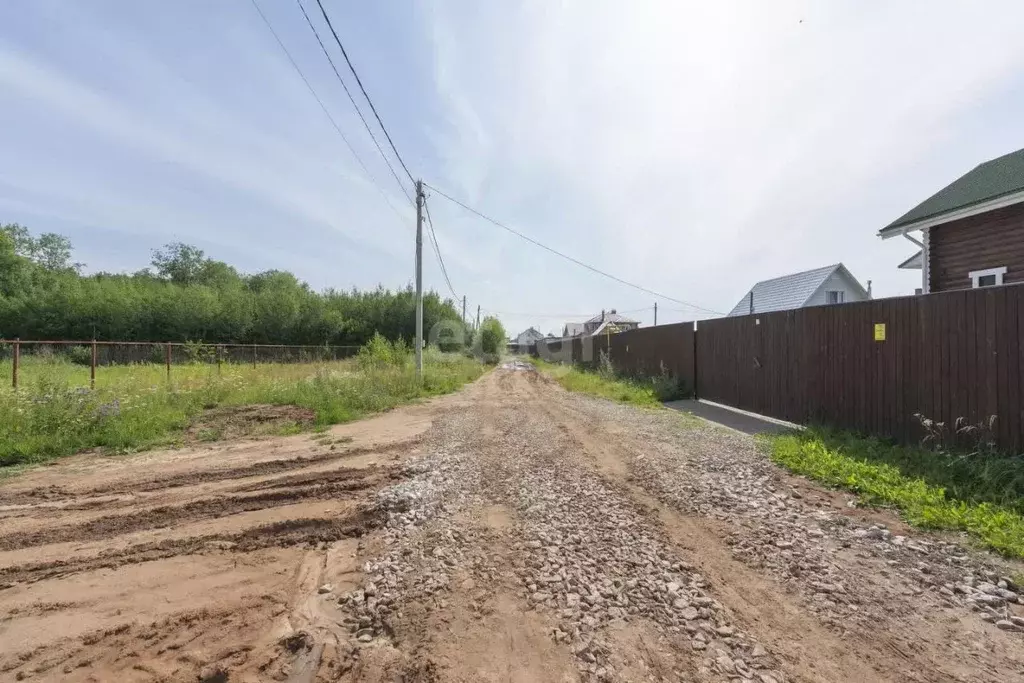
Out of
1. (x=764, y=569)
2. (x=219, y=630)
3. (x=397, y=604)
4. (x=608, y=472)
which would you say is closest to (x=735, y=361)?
(x=608, y=472)

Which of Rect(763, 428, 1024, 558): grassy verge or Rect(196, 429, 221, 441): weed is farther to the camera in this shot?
Rect(196, 429, 221, 441): weed

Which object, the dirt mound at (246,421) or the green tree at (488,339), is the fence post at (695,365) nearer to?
the dirt mound at (246,421)

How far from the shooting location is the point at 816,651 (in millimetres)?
1975

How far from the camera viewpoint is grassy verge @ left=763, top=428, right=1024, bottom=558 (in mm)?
3146

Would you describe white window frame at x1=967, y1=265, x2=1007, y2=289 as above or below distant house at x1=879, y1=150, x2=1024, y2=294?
below

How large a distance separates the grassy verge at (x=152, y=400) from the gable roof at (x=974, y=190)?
12141 millimetres

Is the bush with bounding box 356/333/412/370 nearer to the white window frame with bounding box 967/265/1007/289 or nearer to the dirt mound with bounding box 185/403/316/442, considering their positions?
the dirt mound with bounding box 185/403/316/442

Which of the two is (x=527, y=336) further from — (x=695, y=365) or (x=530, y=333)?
(x=695, y=365)

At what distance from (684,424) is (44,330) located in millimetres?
40288

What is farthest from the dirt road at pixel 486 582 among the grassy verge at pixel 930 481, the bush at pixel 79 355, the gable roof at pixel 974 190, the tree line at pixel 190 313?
the tree line at pixel 190 313

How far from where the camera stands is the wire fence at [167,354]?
14.1 meters

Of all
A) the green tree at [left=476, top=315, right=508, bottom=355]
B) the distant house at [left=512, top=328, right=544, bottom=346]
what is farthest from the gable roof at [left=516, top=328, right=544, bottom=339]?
the green tree at [left=476, top=315, right=508, bottom=355]

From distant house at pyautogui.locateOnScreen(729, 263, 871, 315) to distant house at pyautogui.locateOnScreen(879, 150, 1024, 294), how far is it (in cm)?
1264

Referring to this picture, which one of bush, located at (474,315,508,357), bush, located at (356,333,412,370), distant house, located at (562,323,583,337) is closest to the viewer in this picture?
bush, located at (356,333,412,370)
